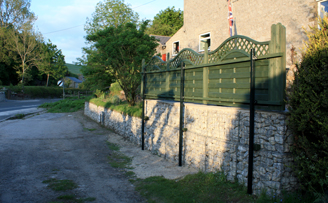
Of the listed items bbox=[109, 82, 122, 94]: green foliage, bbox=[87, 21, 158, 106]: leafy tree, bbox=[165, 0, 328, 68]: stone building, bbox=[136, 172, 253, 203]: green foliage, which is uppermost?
bbox=[165, 0, 328, 68]: stone building

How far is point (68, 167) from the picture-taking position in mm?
6988

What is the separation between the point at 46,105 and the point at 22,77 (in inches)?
909

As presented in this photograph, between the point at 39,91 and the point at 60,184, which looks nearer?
the point at 60,184

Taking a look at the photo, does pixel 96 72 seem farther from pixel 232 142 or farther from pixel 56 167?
pixel 232 142

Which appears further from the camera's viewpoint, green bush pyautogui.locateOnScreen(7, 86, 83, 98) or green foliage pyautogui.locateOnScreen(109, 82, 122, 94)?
green bush pyautogui.locateOnScreen(7, 86, 83, 98)

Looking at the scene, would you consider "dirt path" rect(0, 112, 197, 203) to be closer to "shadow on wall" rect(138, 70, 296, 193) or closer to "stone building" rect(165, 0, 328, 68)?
"shadow on wall" rect(138, 70, 296, 193)

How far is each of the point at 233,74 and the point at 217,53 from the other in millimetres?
813

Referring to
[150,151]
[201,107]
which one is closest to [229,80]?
[201,107]

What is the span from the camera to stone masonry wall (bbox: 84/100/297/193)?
4094mm

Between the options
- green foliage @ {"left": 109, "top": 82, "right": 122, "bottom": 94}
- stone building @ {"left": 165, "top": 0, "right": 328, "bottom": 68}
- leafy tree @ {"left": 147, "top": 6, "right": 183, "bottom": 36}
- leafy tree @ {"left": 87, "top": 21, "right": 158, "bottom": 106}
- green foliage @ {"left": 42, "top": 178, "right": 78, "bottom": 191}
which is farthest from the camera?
leafy tree @ {"left": 147, "top": 6, "right": 183, "bottom": 36}

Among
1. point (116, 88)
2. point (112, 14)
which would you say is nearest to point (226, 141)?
point (116, 88)

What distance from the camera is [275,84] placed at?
4324mm

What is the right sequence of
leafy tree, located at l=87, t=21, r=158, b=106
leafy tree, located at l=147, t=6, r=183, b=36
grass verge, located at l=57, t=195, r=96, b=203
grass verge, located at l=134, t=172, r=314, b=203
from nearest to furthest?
grass verge, located at l=134, t=172, r=314, b=203 < grass verge, located at l=57, t=195, r=96, b=203 < leafy tree, located at l=87, t=21, r=158, b=106 < leafy tree, located at l=147, t=6, r=183, b=36

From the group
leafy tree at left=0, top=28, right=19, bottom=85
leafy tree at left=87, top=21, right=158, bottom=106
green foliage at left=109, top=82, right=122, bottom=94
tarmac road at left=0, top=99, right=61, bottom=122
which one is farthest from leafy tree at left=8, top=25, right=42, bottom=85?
leafy tree at left=87, top=21, right=158, bottom=106
